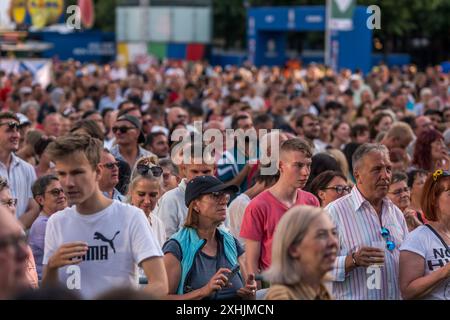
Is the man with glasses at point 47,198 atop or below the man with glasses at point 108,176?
below

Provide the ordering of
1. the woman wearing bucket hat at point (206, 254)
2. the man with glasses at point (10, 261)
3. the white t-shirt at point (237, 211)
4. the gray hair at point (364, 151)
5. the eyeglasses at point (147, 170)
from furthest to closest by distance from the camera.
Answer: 1. the white t-shirt at point (237, 211)
2. the eyeglasses at point (147, 170)
3. the gray hair at point (364, 151)
4. the woman wearing bucket hat at point (206, 254)
5. the man with glasses at point (10, 261)

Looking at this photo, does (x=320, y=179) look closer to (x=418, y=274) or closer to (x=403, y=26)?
(x=418, y=274)

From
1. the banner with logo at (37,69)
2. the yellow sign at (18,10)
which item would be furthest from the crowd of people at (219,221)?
the yellow sign at (18,10)

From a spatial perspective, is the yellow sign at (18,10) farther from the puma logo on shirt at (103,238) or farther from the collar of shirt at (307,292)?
the collar of shirt at (307,292)

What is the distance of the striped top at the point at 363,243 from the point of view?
7270 millimetres

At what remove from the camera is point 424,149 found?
39.1 ft

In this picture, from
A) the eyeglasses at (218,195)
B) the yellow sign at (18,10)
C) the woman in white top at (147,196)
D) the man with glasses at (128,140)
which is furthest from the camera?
the yellow sign at (18,10)

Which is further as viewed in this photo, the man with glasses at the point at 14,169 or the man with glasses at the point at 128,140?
the man with glasses at the point at 128,140

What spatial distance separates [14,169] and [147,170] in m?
2.61

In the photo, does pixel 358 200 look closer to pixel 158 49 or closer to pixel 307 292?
pixel 307 292

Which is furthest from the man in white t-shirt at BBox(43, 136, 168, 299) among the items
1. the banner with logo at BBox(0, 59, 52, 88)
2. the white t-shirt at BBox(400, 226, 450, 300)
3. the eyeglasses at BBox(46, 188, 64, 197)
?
the banner with logo at BBox(0, 59, 52, 88)

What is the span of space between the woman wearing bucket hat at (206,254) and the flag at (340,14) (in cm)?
2505
